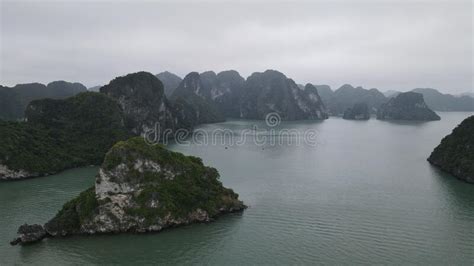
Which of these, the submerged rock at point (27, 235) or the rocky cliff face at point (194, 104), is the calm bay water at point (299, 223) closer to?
the submerged rock at point (27, 235)

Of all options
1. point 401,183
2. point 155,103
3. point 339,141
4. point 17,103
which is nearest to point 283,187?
point 401,183

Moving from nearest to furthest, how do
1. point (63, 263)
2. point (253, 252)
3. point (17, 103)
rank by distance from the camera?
point (63, 263), point (253, 252), point (17, 103)

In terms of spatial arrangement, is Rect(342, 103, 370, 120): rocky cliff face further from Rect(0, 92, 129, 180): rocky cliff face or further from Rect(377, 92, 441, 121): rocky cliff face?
Rect(0, 92, 129, 180): rocky cliff face

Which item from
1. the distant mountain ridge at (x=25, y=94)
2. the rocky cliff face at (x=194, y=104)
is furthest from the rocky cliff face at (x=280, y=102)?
the distant mountain ridge at (x=25, y=94)

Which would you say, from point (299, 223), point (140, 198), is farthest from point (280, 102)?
point (140, 198)

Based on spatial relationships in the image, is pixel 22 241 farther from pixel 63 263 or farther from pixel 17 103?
pixel 17 103

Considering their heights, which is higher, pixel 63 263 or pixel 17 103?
pixel 17 103
